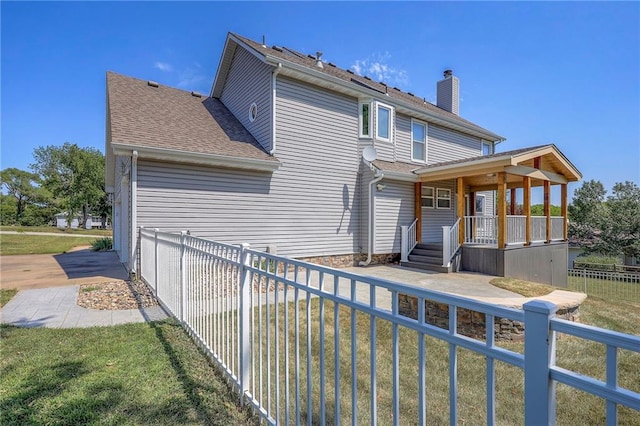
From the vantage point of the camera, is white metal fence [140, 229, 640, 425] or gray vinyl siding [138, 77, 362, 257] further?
gray vinyl siding [138, 77, 362, 257]

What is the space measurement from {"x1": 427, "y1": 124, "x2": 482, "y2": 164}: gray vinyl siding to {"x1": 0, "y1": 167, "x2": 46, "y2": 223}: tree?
153 feet

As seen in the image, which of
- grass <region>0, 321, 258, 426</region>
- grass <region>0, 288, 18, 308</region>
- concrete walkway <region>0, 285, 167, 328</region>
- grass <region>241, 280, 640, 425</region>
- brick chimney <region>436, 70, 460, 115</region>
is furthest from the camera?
brick chimney <region>436, 70, 460, 115</region>

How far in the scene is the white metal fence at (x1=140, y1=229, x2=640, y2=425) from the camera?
1.01m

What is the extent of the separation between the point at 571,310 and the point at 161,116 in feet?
36.5

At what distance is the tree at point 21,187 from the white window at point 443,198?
155ft

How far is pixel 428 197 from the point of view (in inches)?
511

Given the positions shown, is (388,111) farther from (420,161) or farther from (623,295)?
(623,295)

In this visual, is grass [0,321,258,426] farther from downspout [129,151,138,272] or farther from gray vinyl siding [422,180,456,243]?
gray vinyl siding [422,180,456,243]

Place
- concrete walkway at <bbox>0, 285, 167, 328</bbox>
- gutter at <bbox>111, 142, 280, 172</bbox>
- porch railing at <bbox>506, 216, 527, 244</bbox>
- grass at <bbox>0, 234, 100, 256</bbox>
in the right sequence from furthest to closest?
grass at <bbox>0, 234, 100, 256</bbox>
porch railing at <bbox>506, 216, 527, 244</bbox>
gutter at <bbox>111, 142, 280, 172</bbox>
concrete walkway at <bbox>0, 285, 167, 328</bbox>

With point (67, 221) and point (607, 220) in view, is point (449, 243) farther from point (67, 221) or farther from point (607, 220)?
point (67, 221)

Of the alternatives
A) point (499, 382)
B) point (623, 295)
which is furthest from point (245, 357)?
point (623, 295)

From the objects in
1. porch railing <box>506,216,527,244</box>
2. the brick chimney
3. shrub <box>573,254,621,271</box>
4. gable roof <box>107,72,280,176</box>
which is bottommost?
shrub <box>573,254,621,271</box>

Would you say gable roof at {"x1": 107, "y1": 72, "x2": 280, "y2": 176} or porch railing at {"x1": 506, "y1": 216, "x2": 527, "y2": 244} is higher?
gable roof at {"x1": 107, "y1": 72, "x2": 280, "y2": 176}

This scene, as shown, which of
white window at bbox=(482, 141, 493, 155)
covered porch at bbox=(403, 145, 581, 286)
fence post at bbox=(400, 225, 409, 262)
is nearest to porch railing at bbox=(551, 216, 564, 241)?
covered porch at bbox=(403, 145, 581, 286)
